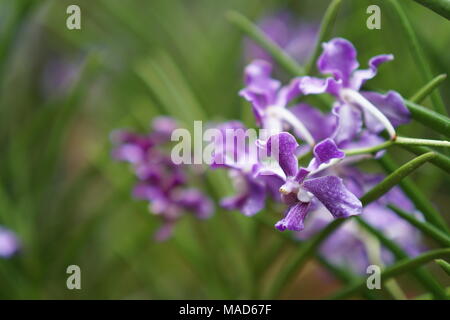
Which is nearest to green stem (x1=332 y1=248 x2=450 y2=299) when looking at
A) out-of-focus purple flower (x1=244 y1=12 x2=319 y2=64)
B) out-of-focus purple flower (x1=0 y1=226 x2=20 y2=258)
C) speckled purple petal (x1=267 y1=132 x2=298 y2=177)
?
speckled purple petal (x1=267 y1=132 x2=298 y2=177)

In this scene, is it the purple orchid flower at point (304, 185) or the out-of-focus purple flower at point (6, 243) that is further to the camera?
the out-of-focus purple flower at point (6, 243)

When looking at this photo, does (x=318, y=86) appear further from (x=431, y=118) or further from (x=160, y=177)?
(x=160, y=177)

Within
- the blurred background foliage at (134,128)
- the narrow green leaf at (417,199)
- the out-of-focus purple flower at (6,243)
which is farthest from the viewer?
the blurred background foliage at (134,128)

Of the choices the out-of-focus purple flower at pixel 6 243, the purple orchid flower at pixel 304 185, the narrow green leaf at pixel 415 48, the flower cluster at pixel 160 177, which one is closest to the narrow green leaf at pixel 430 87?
the narrow green leaf at pixel 415 48

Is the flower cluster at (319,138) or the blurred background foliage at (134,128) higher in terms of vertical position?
the blurred background foliage at (134,128)

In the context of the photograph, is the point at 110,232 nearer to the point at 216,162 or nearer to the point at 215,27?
the point at 215,27

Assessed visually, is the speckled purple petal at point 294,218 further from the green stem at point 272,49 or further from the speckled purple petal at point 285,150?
the green stem at point 272,49
